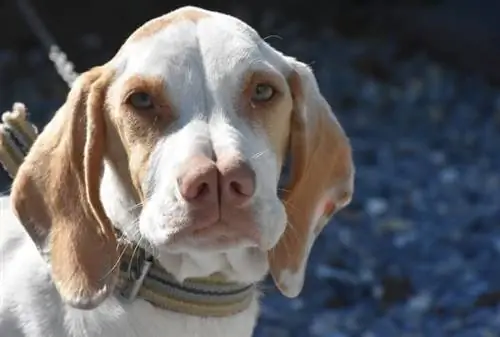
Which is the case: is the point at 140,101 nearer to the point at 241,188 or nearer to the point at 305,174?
the point at 241,188

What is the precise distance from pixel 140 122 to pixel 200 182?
0.73ft

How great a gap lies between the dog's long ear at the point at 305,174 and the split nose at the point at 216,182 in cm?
35

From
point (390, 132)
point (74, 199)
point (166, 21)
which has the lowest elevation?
point (390, 132)

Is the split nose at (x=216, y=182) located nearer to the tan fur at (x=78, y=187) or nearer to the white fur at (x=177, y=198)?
the white fur at (x=177, y=198)

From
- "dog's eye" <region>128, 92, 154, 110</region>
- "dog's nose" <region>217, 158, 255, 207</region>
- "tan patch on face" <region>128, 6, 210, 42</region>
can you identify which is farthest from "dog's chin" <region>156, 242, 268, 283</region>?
"tan patch on face" <region>128, 6, 210, 42</region>

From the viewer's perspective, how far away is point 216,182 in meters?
2.09

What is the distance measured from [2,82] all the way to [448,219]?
8.15 ft

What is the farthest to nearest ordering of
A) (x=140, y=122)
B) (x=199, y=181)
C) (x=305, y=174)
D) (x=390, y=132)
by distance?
(x=390, y=132), (x=305, y=174), (x=140, y=122), (x=199, y=181)

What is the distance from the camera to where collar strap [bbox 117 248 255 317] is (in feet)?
7.77

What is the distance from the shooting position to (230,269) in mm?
2410

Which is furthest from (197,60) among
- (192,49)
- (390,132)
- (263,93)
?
(390,132)

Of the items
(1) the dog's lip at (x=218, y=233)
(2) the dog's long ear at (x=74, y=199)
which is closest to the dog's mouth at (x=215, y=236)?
(1) the dog's lip at (x=218, y=233)

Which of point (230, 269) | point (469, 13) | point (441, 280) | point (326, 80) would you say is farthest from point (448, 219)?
point (230, 269)

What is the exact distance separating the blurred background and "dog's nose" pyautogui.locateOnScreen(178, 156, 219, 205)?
205cm
